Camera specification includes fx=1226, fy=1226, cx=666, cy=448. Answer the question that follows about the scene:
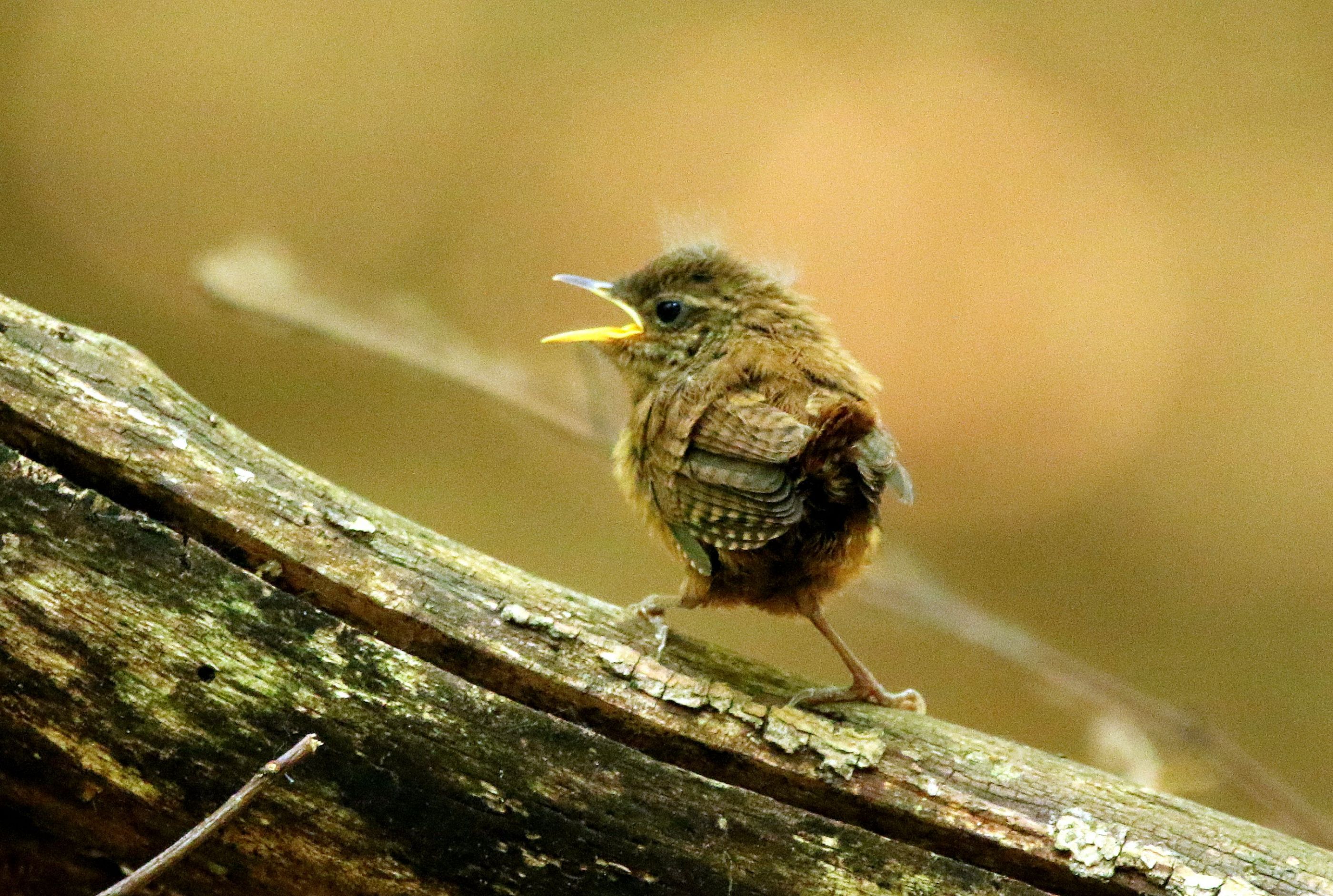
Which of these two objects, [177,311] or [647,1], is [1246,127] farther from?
[177,311]

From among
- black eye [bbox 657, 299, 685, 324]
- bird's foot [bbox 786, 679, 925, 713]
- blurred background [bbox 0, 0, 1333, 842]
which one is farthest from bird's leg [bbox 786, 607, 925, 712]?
blurred background [bbox 0, 0, 1333, 842]

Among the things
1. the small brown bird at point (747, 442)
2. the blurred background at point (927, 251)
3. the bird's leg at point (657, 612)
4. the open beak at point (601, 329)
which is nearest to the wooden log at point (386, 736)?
the bird's leg at point (657, 612)

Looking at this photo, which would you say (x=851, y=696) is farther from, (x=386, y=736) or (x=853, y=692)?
(x=386, y=736)

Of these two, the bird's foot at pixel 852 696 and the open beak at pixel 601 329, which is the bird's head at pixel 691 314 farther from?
the bird's foot at pixel 852 696

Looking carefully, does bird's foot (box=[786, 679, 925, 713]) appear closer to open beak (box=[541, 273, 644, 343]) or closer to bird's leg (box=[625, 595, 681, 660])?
bird's leg (box=[625, 595, 681, 660])

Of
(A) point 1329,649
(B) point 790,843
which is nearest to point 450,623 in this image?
(B) point 790,843

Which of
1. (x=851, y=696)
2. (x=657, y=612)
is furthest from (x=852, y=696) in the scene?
(x=657, y=612)
